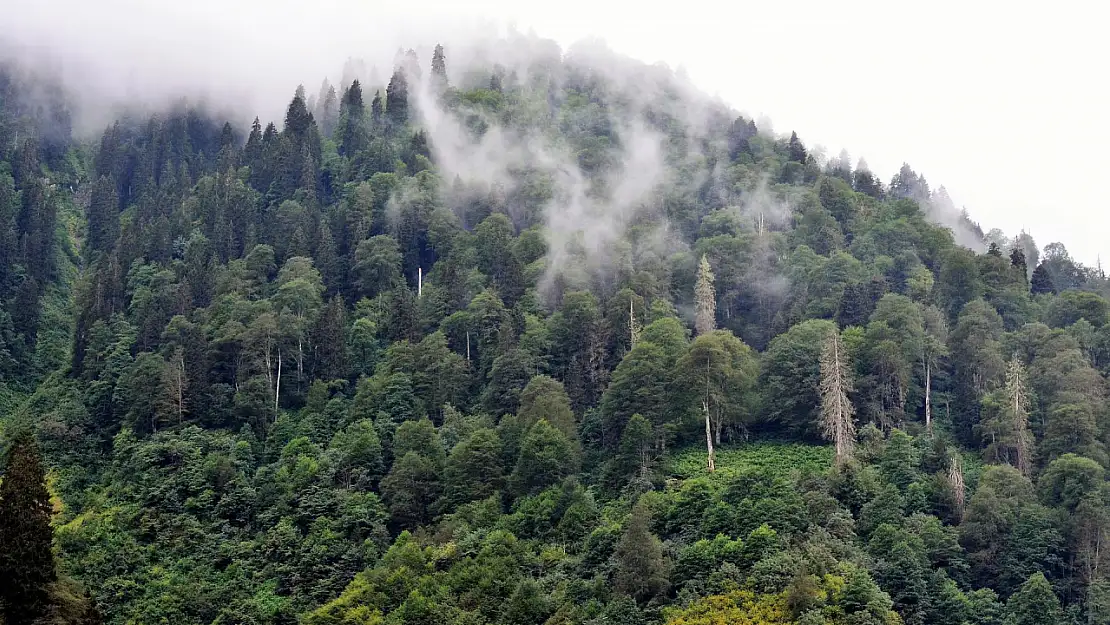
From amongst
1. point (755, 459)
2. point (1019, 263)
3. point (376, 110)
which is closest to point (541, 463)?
point (755, 459)

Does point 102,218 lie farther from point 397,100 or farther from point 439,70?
point 439,70

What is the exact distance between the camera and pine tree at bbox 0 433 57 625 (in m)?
59.3

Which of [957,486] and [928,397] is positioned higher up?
[928,397]

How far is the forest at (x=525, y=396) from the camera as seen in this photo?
72250 mm

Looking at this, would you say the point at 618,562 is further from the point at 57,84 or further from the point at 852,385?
the point at 57,84

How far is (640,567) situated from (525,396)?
85.3 ft

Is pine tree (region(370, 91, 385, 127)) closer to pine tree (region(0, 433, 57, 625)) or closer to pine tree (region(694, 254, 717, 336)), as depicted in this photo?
pine tree (region(694, 254, 717, 336))

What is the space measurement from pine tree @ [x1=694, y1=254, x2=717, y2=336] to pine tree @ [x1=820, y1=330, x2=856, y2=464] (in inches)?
773

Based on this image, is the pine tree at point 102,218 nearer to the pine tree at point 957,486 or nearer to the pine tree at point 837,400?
the pine tree at point 837,400

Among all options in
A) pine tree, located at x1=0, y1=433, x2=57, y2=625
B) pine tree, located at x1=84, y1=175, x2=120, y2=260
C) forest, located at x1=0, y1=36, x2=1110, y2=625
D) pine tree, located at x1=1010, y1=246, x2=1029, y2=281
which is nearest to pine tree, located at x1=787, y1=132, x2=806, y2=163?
forest, located at x1=0, y1=36, x2=1110, y2=625

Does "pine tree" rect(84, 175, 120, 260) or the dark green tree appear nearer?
the dark green tree

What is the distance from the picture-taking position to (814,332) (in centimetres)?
9625

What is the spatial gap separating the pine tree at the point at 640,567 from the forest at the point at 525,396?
16 centimetres

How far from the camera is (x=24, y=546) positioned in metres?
60.2
